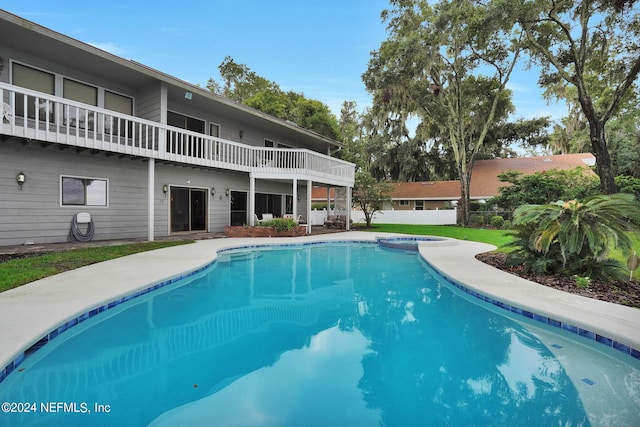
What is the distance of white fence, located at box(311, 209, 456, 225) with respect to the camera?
22.0 meters

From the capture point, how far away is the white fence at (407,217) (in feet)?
72.1

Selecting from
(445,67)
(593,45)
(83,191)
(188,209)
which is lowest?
(188,209)

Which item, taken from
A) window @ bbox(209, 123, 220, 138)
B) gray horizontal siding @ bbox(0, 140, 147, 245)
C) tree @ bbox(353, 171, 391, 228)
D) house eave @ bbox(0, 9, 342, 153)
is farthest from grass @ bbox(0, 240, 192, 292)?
tree @ bbox(353, 171, 391, 228)

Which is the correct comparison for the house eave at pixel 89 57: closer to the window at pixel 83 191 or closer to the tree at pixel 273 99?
the window at pixel 83 191

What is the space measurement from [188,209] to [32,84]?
19.9 ft

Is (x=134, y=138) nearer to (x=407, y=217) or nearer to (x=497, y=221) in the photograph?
(x=497, y=221)

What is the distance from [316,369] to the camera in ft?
10.6

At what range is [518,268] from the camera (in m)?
6.89

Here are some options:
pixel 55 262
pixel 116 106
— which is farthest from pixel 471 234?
pixel 116 106

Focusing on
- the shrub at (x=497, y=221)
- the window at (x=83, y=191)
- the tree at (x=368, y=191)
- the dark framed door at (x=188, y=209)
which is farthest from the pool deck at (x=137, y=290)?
Answer: the shrub at (x=497, y=221)

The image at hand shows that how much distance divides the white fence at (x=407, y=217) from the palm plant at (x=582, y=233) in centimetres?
1605

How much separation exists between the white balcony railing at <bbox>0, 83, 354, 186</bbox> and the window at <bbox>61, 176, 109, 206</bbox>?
1413mm

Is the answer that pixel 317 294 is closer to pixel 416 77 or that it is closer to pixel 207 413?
pixel 207 413

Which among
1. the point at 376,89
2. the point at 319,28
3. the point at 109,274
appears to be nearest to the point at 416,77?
the point at 376,89
